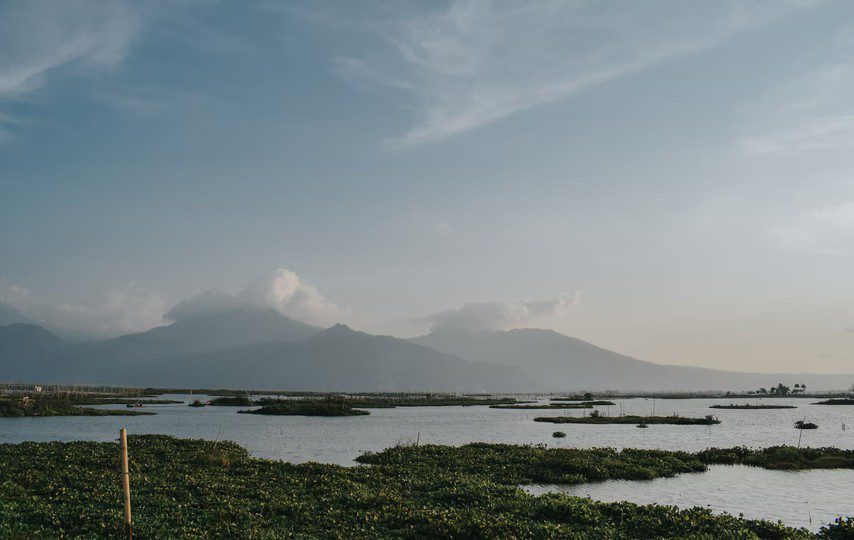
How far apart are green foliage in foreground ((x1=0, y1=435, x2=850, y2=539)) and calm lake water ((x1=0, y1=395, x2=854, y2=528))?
515 centimetres

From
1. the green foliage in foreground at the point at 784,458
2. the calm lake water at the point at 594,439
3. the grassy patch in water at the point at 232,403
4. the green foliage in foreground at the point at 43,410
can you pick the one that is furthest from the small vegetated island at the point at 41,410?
the green foliage in foreground at the point at 784,458

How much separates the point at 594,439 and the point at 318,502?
44.9 metres

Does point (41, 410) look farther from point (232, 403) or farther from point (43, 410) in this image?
point (232, 403)

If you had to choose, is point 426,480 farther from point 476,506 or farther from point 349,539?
point 349,539

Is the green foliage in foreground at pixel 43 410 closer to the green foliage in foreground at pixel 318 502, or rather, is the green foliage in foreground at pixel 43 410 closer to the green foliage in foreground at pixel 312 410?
the green foliage in foreground at pixel 312 410

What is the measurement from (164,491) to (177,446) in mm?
19817

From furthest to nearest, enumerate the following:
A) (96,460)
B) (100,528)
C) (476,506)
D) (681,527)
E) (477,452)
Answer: (477,452) → (96,460) → (476,506) → (681,527) → (100,528)

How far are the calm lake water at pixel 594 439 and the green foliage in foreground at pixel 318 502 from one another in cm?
515

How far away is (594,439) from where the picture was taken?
64812mm

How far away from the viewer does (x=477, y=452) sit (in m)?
45.4

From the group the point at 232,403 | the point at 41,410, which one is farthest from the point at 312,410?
the point at 41,410

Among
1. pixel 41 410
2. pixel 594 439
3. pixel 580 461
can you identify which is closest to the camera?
pixel 580 461

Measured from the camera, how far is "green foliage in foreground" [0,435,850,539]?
73.1 ft

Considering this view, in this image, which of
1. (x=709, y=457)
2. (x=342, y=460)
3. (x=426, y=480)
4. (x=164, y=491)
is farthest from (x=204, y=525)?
(x=709, y=457)
